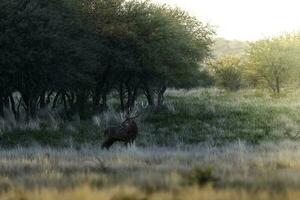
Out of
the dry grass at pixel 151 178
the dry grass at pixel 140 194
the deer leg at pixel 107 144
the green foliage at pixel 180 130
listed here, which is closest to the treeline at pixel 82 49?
the green foliage at pixel 180 130

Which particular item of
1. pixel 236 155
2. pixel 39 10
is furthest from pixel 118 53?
pixel 236 155

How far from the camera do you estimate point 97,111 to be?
32625 mm

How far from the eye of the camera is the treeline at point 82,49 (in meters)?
23.9

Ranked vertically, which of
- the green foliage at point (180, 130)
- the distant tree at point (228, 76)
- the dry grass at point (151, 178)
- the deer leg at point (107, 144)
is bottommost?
the green foliage at point (180, 130)

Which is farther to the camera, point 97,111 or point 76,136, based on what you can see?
point 97,111

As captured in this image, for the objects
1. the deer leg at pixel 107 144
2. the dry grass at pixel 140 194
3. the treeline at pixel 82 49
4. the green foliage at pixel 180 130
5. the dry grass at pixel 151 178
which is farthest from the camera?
the treeline at pixel 82 49

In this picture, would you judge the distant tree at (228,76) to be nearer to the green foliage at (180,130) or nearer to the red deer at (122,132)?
the green foliage at (180,130)

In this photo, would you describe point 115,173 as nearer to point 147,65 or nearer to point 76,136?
point 76,136

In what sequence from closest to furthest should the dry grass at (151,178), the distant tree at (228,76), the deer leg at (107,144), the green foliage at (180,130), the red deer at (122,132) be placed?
1. the dry grass at (151,178)
2. the red deer at (122,132)
3. the deer leg at (107,144)
4. the green foliage at (180,130)
5. the distant tree at (228,76)

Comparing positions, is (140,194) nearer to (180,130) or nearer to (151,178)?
(151,178)

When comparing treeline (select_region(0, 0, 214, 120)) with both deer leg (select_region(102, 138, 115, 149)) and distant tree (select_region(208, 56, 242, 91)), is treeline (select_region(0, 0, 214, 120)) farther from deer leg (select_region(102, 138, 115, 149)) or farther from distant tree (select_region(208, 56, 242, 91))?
distant tree (select_region(208, 56, 242, 91))

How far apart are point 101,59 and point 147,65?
9.68 feet

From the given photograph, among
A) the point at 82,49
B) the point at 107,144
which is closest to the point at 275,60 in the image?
the point at 82,49

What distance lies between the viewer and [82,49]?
1092 inches
